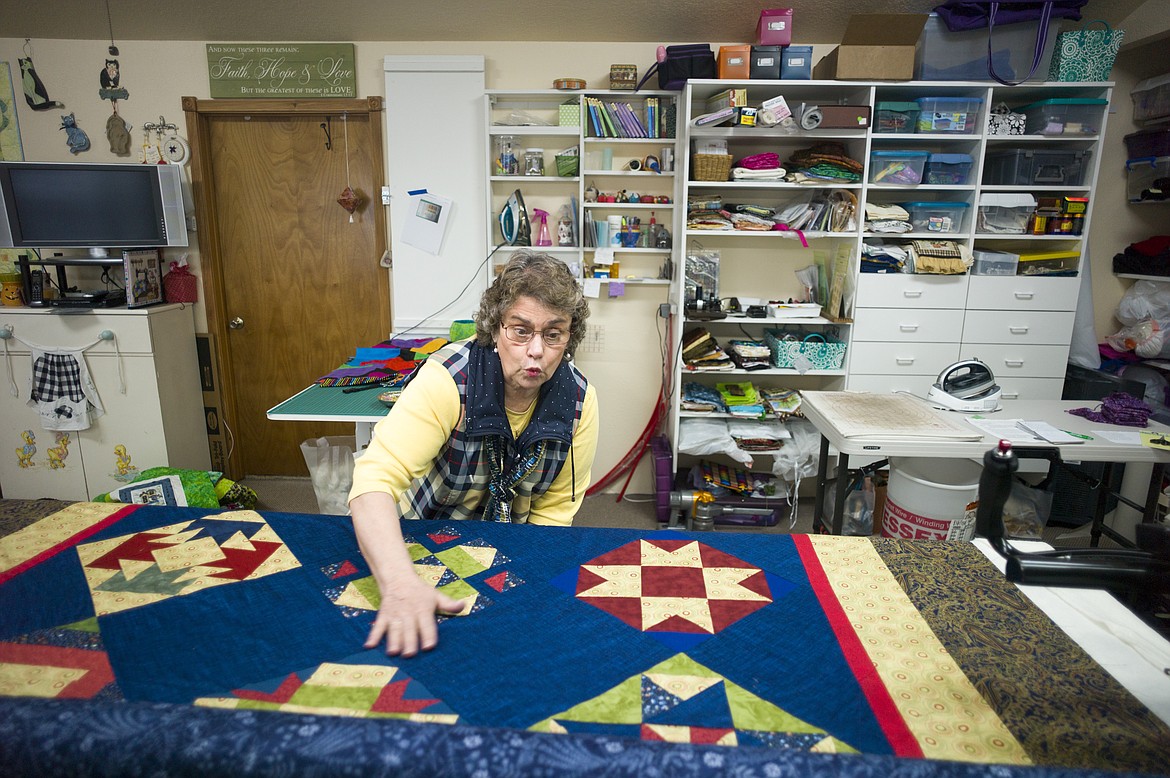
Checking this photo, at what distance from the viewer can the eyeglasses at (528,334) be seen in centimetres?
143

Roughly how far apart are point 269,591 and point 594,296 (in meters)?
2.66

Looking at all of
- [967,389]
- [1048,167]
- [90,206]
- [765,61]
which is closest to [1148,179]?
[1048,167]

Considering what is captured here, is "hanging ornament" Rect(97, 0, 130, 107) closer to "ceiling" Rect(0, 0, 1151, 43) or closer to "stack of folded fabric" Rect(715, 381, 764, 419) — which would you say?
"ceiling" Rect(0, 0, 1151, 43)

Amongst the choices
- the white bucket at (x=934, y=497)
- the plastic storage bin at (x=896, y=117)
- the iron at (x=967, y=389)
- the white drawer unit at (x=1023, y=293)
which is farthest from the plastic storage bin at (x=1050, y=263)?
the white bucket at (x=934, y=497)

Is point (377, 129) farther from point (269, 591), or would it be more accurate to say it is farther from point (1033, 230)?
point (1033, 230)

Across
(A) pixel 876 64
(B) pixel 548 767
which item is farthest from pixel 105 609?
(A) pixel 876 64

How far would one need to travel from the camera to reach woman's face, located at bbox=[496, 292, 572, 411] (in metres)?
1.42

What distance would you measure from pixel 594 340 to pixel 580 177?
2.84 feet

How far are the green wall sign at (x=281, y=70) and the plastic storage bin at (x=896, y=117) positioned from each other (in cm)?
261

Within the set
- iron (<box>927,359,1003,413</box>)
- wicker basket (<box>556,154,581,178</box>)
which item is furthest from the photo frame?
iron (<box>927,359,1003,413</box>)

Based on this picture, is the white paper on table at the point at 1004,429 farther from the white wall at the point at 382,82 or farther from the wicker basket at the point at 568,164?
the wicker basket at the point at 568,164

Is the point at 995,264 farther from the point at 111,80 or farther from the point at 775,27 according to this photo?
the point at 111,80

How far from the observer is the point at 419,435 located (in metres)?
1.37

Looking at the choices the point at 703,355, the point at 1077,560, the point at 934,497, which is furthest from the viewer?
the point at 703,355
